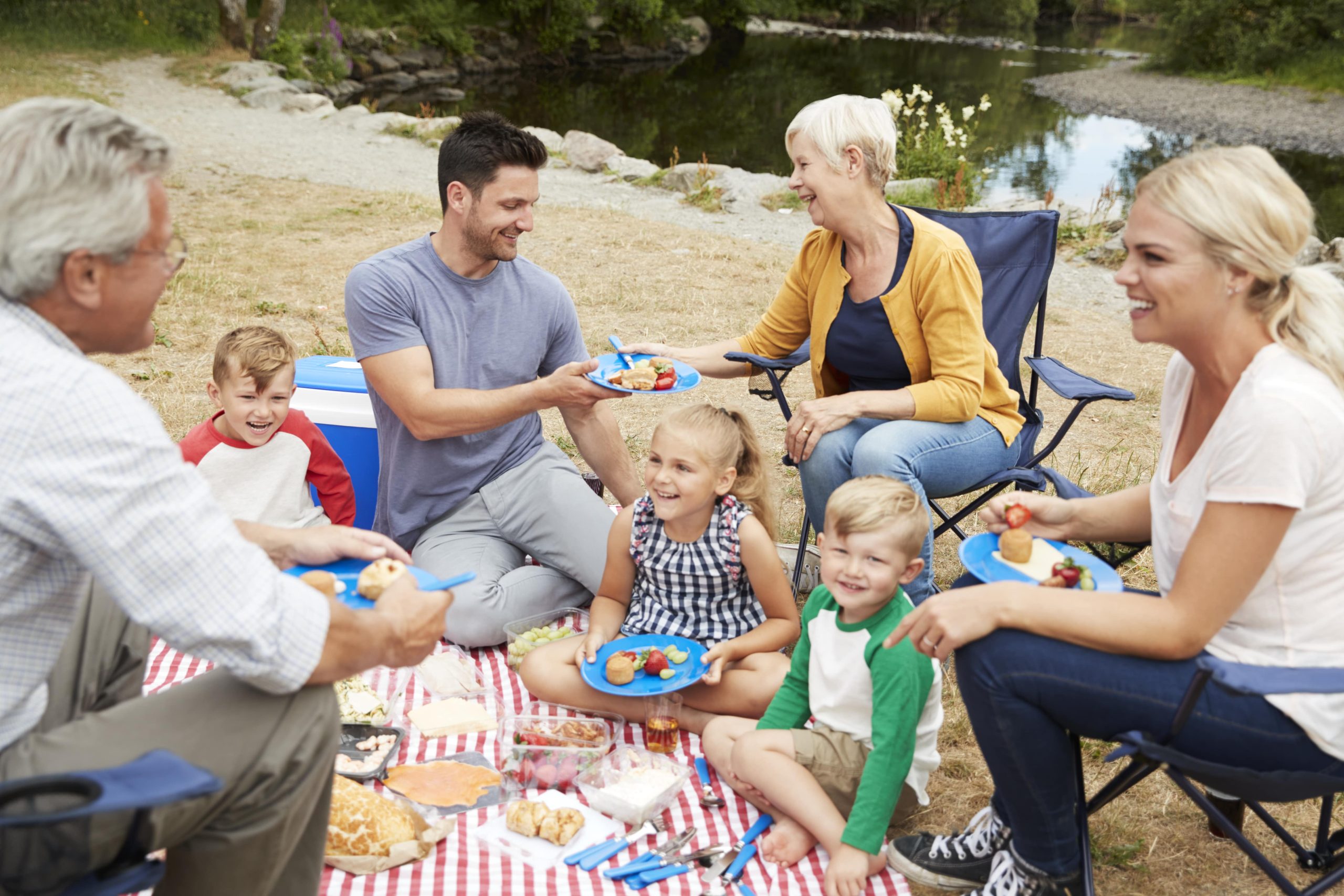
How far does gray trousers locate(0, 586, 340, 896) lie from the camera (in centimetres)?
150

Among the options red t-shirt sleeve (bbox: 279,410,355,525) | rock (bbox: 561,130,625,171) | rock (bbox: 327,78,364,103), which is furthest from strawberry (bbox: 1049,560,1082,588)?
rock (bbox: 327,78,364,103)

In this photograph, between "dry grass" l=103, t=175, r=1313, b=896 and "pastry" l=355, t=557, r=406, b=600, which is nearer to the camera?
"pastry" l=355, t=557, r=406, b=600

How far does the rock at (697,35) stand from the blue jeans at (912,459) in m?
30.8

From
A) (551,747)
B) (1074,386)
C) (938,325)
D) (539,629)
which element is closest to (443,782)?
(551,747)

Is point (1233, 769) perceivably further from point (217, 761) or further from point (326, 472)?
point (326, 472)

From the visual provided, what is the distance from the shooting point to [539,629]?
3045 millimetres

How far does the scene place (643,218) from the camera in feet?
29.5

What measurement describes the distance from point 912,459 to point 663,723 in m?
0.96

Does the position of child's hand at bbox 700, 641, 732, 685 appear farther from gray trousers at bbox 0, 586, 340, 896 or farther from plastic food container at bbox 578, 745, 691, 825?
gray trousers at bbox 0, 586, 340, 896

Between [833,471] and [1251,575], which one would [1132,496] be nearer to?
[1251,575]

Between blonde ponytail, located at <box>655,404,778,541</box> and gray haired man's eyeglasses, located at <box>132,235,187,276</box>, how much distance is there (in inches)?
50.5

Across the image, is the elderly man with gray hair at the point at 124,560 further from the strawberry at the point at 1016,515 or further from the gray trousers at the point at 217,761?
the strawberry at the point at 1016,515

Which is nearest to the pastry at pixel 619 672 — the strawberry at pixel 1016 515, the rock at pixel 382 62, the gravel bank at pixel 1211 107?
the strawberry at pixel 1016 515

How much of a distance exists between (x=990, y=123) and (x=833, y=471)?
1724 centimetres
